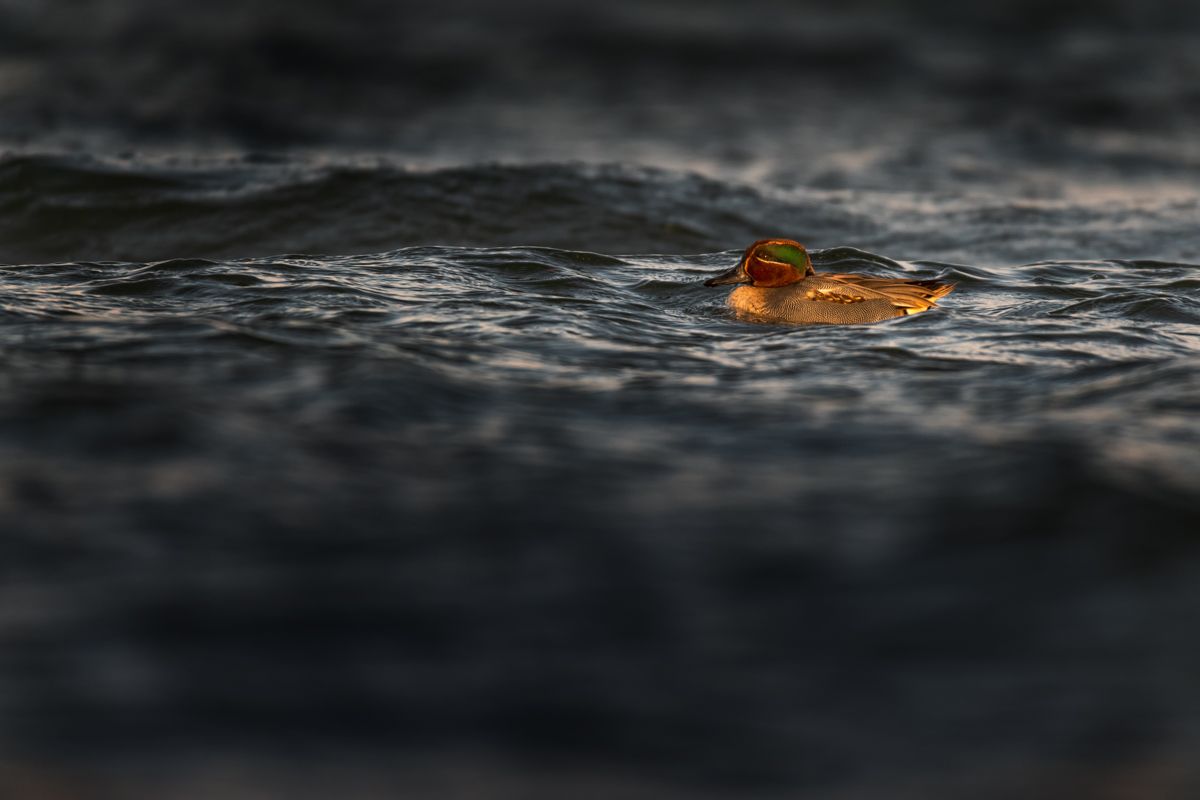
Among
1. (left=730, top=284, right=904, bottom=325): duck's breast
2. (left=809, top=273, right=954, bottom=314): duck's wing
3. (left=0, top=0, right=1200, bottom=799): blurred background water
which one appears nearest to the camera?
(left=0, top=0, right=1200, bottom=799): blurred background water

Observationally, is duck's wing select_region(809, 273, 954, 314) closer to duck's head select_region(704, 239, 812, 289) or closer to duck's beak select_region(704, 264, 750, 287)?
duck's head select_region(704, 239, 812, 289)

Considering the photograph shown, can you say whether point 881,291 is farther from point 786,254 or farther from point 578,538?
point 578,538

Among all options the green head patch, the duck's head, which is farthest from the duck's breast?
the green head patch

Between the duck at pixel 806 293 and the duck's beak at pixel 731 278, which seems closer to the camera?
the duck at pixel 806 293

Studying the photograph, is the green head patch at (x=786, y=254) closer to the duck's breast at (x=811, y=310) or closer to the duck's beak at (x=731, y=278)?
the duck's beak at (x=731, y=278)

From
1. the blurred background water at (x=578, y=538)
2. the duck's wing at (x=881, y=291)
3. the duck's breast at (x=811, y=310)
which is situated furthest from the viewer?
the duck's wing at (x=881, y=291)

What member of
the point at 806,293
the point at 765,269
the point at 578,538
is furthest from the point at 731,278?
the point at 578,538

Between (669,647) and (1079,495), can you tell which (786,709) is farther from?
(1079,495)

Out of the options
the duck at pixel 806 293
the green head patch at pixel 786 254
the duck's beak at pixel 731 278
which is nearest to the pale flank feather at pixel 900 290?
the duck at pixel 806 293
